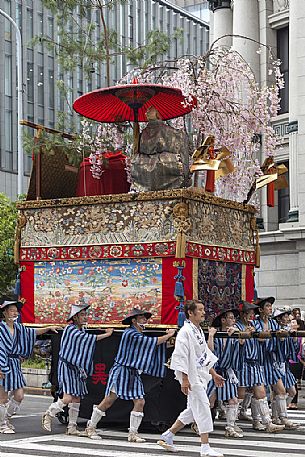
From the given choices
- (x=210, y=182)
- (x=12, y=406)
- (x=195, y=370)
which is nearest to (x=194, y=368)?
(x=195, y=370)

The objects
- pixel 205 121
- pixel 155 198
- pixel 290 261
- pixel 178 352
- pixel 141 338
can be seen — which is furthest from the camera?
pixel 290 261

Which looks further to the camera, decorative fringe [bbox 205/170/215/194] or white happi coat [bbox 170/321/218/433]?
decorative fringe [bbox 205/170/215/194]

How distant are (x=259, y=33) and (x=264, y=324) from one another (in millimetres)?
17457

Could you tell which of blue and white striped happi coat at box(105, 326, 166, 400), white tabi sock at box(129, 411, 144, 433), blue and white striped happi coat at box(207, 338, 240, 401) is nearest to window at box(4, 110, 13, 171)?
blue and white striped happi coat at box(207, 338, 240, 401)

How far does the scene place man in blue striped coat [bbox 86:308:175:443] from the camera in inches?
487

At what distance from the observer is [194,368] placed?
1097cm

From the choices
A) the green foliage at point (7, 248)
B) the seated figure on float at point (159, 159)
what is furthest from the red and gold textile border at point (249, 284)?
the green foliage at point (7, 248)

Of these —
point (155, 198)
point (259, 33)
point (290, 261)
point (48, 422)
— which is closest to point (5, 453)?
point (48, 422)

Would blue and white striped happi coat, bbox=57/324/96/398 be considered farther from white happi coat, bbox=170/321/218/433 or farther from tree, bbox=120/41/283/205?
tree, bbox=120/41/283/205

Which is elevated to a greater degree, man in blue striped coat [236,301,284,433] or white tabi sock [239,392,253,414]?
man in blue striped coat [236,301,284,433]

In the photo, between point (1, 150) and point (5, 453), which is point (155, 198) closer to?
point (5, 453)

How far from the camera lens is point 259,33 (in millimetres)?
29578

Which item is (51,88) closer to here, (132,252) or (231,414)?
(132,252)

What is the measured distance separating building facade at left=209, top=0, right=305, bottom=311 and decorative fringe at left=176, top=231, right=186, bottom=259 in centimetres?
1417
